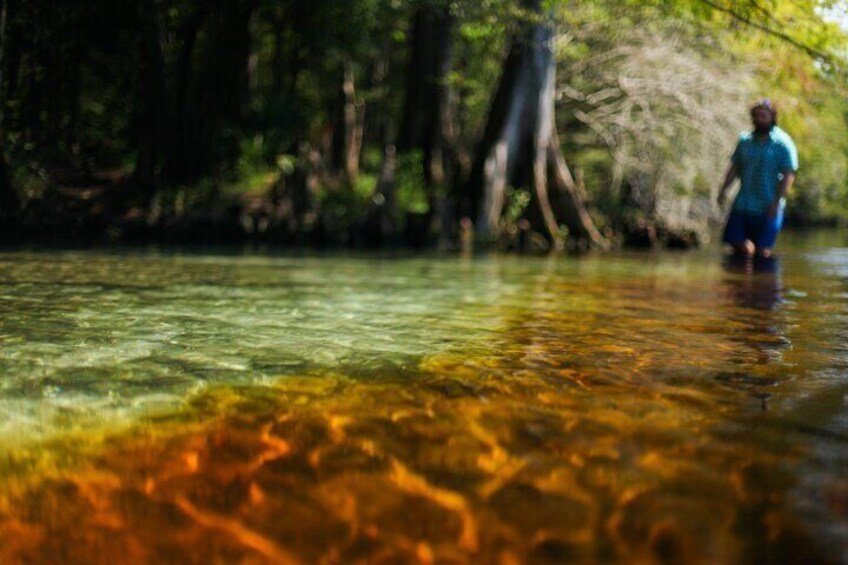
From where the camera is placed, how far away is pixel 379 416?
2969 millimetres

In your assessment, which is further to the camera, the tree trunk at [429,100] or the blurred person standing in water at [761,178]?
the tree trunk at [429,100]

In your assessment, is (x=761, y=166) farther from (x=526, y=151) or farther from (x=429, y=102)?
(x=429, y=102)

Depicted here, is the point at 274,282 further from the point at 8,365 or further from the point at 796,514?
the point at 796,514

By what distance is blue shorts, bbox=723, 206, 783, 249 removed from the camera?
32.8 feet

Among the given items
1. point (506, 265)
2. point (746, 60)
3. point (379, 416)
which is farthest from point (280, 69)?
point (379, 416)

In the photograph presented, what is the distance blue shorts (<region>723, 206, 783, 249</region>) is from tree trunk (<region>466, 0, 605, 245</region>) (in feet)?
19.9

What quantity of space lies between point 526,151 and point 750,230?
690 centimetres

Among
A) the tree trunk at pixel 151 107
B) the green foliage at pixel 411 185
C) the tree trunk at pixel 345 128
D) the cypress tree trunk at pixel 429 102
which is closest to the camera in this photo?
the tree trunk at pixel 151 107

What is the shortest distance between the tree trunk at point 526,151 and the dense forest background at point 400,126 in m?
0.04

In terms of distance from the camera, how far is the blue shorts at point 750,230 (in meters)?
9.98

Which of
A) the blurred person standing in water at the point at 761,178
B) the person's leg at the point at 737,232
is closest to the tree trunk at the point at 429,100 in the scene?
the person's leg at the point at 737,232

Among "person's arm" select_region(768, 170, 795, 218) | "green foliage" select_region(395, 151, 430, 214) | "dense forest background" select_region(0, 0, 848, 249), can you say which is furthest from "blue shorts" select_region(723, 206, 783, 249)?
"green foliage" select_region(395, 151, 430, 214)

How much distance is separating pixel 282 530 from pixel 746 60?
19494mm

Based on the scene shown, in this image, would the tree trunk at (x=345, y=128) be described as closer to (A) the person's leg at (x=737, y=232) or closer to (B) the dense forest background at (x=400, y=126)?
(B) the dense forest background at (x=400, y=126)
